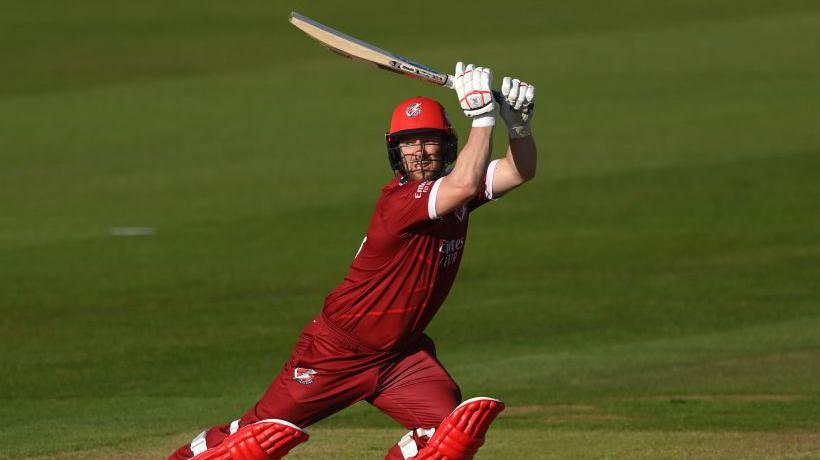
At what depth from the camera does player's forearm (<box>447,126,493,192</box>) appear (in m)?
7.86

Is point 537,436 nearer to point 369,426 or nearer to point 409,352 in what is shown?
point 369,426

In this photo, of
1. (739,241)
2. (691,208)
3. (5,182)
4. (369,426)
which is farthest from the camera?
(5,182)

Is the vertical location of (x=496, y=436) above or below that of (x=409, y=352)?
below

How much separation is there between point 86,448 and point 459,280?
7.86 m

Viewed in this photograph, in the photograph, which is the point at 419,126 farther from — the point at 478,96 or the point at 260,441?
the point at 260,441

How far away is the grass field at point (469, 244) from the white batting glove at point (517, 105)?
2811mm

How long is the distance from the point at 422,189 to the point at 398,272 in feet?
1.48

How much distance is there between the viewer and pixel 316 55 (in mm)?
41156

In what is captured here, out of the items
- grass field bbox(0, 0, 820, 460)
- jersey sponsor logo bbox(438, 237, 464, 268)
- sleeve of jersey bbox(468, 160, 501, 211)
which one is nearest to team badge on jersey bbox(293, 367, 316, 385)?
jersey sponsor logo bbox(438, 237, 464, 268)

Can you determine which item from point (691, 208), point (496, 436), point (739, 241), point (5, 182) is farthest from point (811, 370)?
point (5, 182)

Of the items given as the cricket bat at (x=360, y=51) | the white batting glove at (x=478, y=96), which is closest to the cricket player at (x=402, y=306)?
the white batting glove at (x=478, y=96)

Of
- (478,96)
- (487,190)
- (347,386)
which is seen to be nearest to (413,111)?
(478,96)

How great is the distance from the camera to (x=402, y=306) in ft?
27.0

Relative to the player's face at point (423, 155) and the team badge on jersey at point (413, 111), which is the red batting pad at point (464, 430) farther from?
the team badge on jersey at point (413, 111)
